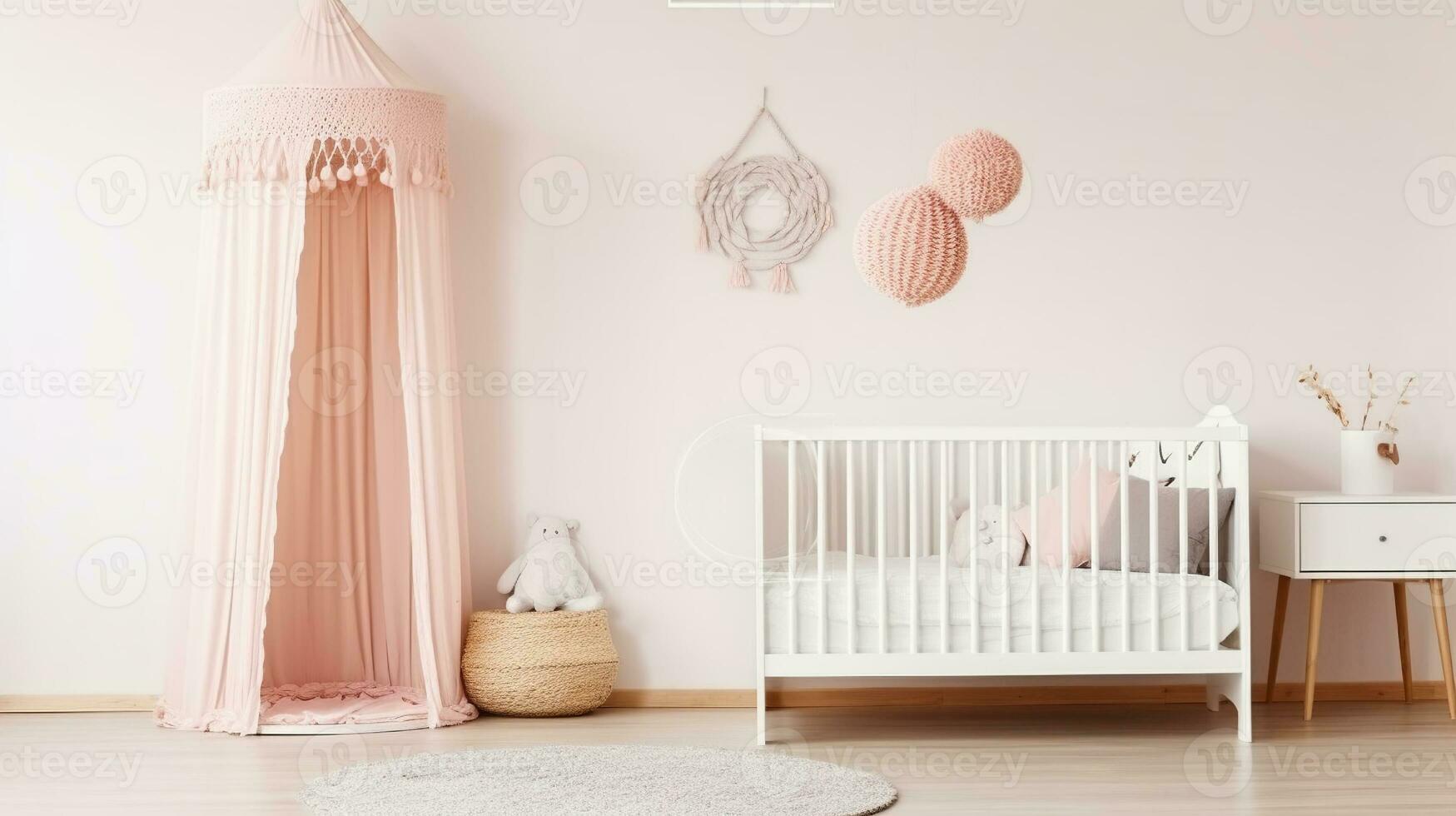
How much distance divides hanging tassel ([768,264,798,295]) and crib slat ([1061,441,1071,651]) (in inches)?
39.4

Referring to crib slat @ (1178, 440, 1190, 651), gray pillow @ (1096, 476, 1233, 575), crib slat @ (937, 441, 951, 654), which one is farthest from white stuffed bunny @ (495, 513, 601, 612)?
crib slat @ (1178, 440, 1190, 651)

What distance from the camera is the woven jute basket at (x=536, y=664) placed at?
3.61 meters

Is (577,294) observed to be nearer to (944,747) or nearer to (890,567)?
(890,567)

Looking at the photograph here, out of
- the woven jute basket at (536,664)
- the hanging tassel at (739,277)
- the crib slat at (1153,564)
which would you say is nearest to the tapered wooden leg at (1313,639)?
the crib slat at (1153,564)

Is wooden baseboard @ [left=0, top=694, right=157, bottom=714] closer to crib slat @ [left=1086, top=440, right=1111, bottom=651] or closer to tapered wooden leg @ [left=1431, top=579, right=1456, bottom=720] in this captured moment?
crib slat @ [left=1086, top=440, right=1111, bottom=651]

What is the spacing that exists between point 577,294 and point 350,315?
0.67 meters

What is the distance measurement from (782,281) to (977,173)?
1.35 metres

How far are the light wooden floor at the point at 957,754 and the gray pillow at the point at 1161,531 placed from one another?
446 mm

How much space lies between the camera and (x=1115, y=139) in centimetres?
391

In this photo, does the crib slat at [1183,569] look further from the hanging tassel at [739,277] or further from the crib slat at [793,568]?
the hanging tassel at [739,277]

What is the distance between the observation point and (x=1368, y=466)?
11.8 ft

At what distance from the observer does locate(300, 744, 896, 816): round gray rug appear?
264 centimetres

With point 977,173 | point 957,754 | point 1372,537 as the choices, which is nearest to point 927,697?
point 957,754

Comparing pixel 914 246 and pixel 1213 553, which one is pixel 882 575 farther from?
pixel 914 246
